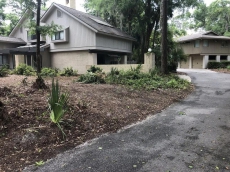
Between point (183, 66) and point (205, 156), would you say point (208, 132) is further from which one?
point (183, 66)

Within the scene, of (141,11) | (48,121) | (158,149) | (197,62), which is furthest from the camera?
(197,62)

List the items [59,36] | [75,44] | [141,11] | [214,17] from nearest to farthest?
[75,44] → [59,36] → [141,11] → [214,17]

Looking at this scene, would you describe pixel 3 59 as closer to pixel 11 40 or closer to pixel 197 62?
pixel 11 40

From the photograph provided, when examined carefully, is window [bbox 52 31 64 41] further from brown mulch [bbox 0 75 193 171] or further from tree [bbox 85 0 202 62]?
brown mulch [bbox 0 75 193 171]

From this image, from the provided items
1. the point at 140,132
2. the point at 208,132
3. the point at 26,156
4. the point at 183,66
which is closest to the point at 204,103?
the point at 208,132

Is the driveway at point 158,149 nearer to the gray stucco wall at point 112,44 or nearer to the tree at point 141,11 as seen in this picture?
the gray stucco wall at point 112,44

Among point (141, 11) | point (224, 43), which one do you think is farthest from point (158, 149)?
point (224, 43)

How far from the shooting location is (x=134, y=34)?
82.5 ft

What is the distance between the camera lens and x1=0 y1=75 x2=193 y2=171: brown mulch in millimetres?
3548

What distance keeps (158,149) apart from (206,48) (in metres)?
30.1

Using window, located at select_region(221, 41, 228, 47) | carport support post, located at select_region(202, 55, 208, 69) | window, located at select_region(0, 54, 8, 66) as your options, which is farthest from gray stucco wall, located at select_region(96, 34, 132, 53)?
window, located at select_region(221, 41, 228, 47)

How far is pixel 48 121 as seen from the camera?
4.56 metres

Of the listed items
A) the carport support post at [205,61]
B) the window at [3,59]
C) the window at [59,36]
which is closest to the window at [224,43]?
the carport support post at [205,61]

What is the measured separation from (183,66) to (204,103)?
29.3 metres
